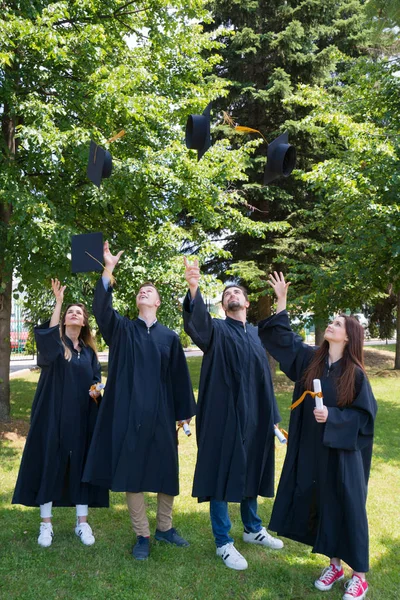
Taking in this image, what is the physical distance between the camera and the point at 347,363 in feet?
11.8

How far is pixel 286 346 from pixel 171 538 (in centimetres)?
186

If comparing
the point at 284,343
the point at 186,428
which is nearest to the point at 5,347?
the point at 186,428

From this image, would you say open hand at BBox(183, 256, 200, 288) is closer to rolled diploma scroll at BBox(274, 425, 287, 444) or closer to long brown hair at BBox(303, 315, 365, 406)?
long brown hair at BBox(303, 315, 365, 406)

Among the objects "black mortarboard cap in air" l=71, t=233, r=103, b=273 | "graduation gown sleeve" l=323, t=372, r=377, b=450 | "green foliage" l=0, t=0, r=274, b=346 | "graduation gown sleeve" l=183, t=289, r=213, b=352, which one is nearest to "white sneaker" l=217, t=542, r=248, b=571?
"graduation gown sleeve" l=323, t=372, r=377, b=450

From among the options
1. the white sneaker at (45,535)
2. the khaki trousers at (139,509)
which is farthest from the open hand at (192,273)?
the white sneaker at (45,535)

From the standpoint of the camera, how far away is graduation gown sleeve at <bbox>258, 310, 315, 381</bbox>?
397cm

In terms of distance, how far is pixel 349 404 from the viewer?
11.5ft

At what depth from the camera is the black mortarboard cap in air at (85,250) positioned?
434 cm

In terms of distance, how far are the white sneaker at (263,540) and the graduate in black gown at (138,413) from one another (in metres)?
0.53

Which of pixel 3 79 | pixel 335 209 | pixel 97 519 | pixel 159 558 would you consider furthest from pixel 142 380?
pixel 335 209

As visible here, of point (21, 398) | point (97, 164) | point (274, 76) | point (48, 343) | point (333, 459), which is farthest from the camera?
point (274, 76)

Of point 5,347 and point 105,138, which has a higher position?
point 105,138

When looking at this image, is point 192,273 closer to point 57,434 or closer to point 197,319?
point 197,319

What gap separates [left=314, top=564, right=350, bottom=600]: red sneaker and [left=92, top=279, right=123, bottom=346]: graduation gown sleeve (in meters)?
2.28
